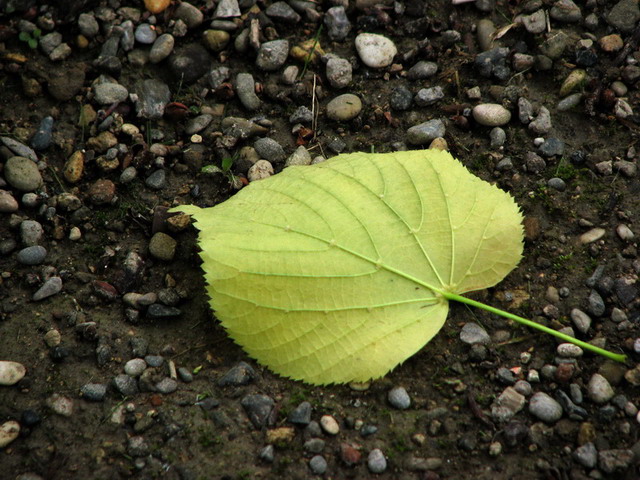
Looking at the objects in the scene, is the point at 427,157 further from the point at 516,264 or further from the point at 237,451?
the point at 237,451

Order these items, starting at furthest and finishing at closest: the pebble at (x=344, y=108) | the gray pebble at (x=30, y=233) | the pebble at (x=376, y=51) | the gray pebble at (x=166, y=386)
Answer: the pebble at (x=376, y=51) < the pebble at (x=344, y=108) < the gray pebble at (x=30, y=233) < the gray pebble at (x=166, y=386)

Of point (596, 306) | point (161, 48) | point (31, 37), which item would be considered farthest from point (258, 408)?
point (31, 37)

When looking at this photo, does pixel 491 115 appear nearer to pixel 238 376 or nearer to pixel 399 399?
pixel 399 399

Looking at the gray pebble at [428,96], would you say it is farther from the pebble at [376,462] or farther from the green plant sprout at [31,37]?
the green plant sprout at [31,37]

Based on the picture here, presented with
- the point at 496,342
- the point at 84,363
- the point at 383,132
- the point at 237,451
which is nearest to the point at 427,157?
the point at 383,132

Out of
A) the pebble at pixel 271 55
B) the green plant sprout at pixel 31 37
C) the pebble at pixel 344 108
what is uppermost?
the green plant sprout at pixel 31 37

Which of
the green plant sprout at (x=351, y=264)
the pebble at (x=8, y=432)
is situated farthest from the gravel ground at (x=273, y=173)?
the green plant sprout at (x=351, y=264)

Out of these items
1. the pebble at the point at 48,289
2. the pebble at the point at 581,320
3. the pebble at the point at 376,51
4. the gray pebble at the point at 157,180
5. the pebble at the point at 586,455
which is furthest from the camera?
the pebble at the point at 376,51

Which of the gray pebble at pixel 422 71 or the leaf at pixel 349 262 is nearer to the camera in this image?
the leaf at pixel 349 262
